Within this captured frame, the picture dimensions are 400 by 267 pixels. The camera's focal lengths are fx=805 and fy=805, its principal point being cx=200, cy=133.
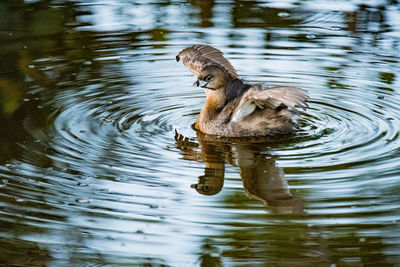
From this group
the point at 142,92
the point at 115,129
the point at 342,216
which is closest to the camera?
the point at 342,216

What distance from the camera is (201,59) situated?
27.3ft

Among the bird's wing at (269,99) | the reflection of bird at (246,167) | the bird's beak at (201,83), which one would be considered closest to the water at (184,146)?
the reflection of bird at (246,167)

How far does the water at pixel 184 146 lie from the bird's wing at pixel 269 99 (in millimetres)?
335

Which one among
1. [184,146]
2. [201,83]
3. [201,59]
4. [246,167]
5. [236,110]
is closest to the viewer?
[246,167]

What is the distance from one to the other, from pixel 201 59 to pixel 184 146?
1.45 m

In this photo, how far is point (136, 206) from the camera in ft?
18.7

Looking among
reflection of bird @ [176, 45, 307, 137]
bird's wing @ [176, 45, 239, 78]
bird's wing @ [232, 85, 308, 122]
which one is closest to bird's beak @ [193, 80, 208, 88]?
reflection of bird @ [176, 45, 307, 137]

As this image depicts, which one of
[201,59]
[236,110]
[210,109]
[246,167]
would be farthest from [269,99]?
[201,59]

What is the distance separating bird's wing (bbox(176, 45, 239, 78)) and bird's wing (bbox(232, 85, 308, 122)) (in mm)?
932

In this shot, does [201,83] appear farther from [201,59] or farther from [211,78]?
[201,59]

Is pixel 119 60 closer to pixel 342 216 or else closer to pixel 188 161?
pixel 188 161

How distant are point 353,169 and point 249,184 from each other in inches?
33.5

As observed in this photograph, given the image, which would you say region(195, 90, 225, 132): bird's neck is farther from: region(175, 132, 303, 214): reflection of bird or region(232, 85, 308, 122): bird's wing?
region(232, 85, 308, 122): bird's wing

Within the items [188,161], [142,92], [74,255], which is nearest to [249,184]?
[188,161]
